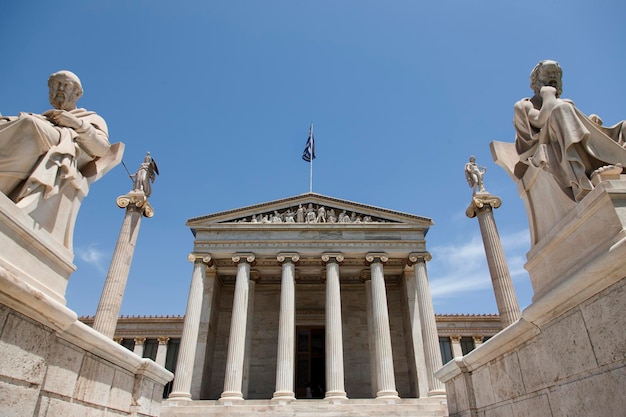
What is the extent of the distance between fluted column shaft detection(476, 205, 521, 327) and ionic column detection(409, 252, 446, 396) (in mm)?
4359

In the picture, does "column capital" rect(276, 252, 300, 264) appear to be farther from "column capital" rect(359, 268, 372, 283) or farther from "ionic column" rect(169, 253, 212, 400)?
"column capital" rect(359, 268, 372, 283)

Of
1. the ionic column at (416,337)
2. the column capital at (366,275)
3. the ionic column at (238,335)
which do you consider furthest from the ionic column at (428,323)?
the ionic column at (238,335)

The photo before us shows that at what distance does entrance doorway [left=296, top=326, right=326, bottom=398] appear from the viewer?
75.7 ft

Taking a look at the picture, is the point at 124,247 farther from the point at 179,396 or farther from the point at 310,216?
Result: the point at 310,216

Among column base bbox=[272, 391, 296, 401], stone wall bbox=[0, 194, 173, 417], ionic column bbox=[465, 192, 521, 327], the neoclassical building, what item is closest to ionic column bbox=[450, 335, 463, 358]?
the neoclassical building

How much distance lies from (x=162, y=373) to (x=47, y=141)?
13.8 ft

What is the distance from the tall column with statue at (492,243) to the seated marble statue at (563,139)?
44.0ft

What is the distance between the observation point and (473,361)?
5465mm

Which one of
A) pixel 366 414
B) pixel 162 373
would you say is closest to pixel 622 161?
pixel 162 373

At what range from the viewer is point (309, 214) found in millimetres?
24062

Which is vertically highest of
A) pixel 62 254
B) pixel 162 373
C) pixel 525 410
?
pixel 62 254

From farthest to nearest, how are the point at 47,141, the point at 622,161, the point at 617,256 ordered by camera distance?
the point at 47,141, the point at 622,161, the point at 617,256

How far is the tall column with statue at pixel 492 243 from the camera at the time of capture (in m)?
16.5

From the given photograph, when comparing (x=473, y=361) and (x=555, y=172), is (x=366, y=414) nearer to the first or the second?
(x=473, y=361)
